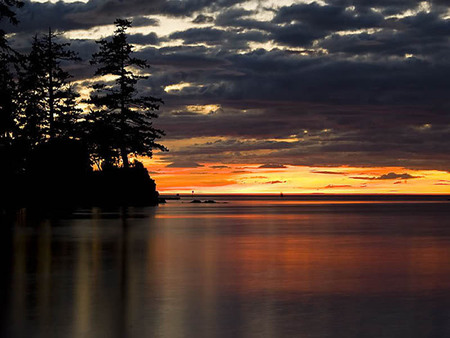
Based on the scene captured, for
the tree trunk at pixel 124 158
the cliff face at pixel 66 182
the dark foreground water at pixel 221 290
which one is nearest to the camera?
the dark foreground water at pixel 221 290

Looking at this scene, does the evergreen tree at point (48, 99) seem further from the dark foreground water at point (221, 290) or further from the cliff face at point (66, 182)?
the dark foreground water at point (221, 290)

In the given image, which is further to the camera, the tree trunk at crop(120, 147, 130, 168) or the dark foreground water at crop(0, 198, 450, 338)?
the tree trunk at crop(120, 147, 130, 168)

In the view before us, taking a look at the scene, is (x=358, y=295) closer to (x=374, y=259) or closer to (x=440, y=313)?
(x=440, y=313)

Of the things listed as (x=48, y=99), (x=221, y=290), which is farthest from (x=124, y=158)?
(x=221, y=290)

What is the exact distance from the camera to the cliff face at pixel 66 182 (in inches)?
2506

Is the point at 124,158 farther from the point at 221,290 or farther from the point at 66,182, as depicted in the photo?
the point at 221,290

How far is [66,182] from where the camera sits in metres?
74.8

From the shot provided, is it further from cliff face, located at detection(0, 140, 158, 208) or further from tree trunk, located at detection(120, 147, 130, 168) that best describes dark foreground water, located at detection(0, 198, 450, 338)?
tree trunk, located at detection(120, 147, 130, 168)

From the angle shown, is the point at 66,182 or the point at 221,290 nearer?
the point at 221,290

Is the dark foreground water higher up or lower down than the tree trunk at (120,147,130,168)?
lower down

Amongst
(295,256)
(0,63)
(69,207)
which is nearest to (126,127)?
(69,207)

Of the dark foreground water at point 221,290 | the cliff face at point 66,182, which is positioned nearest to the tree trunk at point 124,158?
the cliff face at point 66,182

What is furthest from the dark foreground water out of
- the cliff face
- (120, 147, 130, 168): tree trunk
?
(120, 147, 130, 168): tree trunk

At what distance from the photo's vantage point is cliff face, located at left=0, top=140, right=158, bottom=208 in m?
63.7
